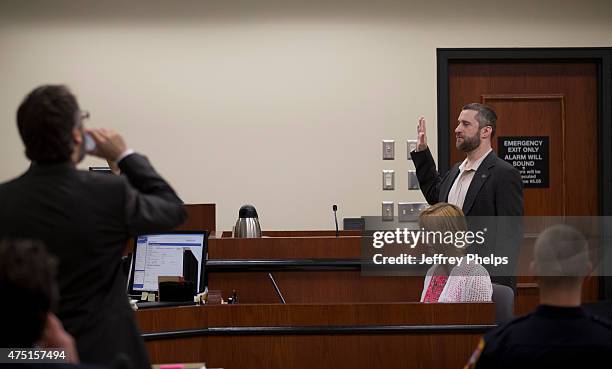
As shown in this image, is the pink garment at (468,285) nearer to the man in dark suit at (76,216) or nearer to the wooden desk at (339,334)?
the wooden desk at (339,334)

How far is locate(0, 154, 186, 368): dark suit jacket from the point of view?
1.95 meters

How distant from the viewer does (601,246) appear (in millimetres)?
6031

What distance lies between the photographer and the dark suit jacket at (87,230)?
195 centimetres

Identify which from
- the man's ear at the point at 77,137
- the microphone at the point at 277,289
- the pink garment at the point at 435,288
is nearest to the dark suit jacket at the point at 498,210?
the pink garment at the point at 435,288

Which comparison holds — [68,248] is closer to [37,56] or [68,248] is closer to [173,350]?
[173,350]

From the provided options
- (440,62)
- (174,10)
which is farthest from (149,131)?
(440,62)

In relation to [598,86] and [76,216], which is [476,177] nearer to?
[598,86]

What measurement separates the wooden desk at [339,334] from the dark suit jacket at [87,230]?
4.13ft

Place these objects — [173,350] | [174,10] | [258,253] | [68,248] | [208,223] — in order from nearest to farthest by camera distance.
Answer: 1. [68,248]
2. [173,350]
3. [258,253]
4. [208,223]
5. [174,10]

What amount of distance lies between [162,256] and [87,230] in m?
1.83

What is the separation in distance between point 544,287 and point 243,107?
413 centimetres

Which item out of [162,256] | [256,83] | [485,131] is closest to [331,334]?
[162,256]

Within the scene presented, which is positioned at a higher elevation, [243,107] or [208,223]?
[243,107]

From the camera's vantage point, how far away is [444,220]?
3.44m
